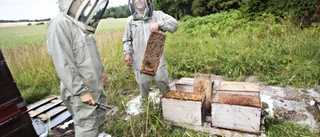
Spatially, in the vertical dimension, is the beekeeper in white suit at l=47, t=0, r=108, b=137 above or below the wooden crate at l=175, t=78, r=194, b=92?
above

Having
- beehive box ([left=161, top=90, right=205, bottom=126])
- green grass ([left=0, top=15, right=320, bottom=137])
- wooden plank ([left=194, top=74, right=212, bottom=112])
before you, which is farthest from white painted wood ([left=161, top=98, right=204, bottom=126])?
wooden plank ([left=194, top=74, right=212, bottom=112])

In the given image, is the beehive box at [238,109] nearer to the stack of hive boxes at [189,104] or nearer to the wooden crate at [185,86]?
the stack of hive boxes at [189,104]

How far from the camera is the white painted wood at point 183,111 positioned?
2.14 metres

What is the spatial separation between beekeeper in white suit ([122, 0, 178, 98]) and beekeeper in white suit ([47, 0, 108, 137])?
76 cm

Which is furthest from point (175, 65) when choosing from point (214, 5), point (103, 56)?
point (214, 5)

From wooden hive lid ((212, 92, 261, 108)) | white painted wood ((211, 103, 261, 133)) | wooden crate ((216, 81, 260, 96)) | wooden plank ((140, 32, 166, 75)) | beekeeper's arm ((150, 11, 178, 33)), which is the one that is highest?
beekeeper's arm ((150, 11, 178, 33))

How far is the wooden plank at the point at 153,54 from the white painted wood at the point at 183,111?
0.51 m

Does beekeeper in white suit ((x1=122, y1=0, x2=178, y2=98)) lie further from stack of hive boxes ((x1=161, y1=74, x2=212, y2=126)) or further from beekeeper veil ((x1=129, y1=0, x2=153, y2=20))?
stack of hive boxes ((x1=161, y1=74, x2=212, y2=126))

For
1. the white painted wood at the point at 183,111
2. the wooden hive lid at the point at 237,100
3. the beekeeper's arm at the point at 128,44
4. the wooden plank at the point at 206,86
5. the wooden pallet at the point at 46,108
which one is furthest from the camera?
the wooden pallet at the point at 46,108

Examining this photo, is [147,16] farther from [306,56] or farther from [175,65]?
[306,56]

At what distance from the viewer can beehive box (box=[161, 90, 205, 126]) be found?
7.03ft

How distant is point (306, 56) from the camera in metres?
4.28

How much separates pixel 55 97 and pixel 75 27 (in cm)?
263

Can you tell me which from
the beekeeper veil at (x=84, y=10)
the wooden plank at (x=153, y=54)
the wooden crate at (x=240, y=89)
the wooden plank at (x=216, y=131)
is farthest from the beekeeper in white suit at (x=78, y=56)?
the wooden crate at (x=240, y=89)
